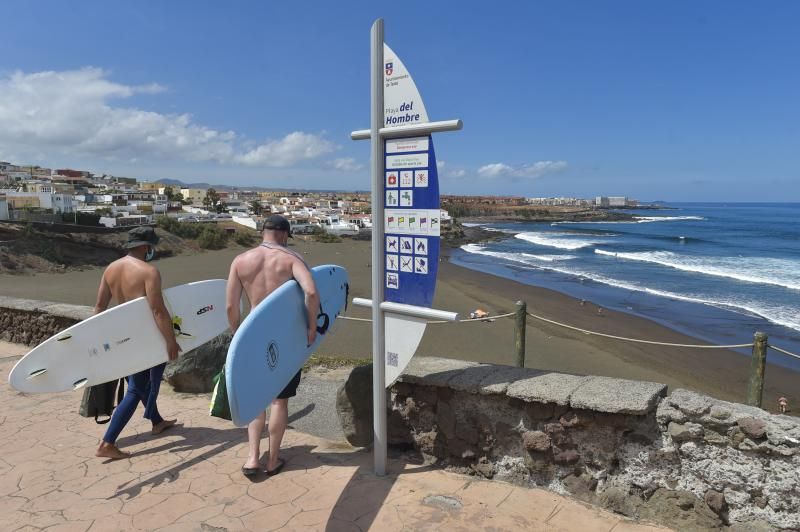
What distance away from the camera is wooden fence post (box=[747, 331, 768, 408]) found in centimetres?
436

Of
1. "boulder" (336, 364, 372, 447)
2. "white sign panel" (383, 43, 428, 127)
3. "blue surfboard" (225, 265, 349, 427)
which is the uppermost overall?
"white sign panel" (383, 43, 428, 127)

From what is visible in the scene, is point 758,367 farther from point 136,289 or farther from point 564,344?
point 564,344

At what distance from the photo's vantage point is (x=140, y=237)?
3486 millimetres

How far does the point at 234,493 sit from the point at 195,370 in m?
2.03

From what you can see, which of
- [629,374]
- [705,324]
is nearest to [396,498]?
[629,374]

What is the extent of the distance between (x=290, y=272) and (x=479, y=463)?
1.53 m

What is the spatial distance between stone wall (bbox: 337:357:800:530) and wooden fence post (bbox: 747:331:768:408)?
243cm

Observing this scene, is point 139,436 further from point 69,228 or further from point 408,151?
point 69,228

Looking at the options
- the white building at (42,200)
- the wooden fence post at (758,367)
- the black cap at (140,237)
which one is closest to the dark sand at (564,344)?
the wooden fence post at (758,367)

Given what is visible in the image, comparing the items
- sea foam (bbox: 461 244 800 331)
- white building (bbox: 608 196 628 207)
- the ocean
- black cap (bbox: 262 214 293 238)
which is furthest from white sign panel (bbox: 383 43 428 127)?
white building (bbox: 608 196 628 207)

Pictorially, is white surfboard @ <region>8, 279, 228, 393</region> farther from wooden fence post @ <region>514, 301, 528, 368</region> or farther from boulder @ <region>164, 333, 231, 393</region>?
wooden fence post @ <region>514, 301, 528, 368</region>

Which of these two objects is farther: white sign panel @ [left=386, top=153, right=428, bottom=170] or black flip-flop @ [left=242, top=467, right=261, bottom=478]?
black flip-flop @ [left=242, top=467, right=261, bottom=478]

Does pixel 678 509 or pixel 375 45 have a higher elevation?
pixel 375 45

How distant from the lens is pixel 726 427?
2.31 m
